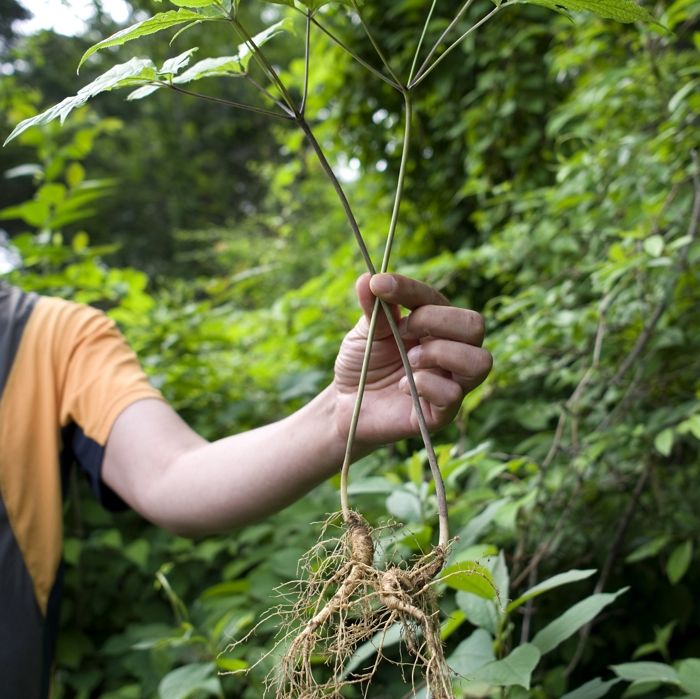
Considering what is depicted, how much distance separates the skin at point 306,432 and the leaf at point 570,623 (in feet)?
1.00

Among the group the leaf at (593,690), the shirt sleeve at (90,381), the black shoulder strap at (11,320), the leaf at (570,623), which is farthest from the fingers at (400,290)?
the black shoulder strap at (11,320)

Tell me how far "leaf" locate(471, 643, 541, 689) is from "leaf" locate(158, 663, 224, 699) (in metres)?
0.49

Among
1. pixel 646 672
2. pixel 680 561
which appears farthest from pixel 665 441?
pixel 646 672

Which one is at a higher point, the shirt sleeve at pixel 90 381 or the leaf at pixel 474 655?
the shirt sleeve at pixel 90 381

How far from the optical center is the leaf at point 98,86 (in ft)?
2.24

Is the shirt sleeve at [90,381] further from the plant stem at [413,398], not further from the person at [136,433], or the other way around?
the plant stem at [413,398]

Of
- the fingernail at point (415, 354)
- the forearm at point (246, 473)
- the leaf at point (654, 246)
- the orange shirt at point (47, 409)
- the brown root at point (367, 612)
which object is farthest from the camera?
the leaf at point (654, 246)

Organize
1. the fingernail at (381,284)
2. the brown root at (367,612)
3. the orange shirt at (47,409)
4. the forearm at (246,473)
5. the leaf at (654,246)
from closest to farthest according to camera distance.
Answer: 1. the brown root at (367,612)
2. the fingernail at (381,284)
3. the forearm at (246,473)
4. the orange shirt at (47,409)
5. the leaf at (654,246)

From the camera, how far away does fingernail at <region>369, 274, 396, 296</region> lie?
0.77 meters

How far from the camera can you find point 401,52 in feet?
A: 9.99

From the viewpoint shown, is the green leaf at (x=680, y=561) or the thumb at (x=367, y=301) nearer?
the thumb at (x=367, y=301)

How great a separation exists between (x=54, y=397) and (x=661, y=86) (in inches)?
68.8

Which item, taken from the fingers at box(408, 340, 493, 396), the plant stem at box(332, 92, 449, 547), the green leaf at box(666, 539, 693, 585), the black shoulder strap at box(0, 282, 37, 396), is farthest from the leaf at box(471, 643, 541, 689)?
the black shoulder strap at box(0, 282, 37, 396)

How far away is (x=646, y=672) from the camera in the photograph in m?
0.97
